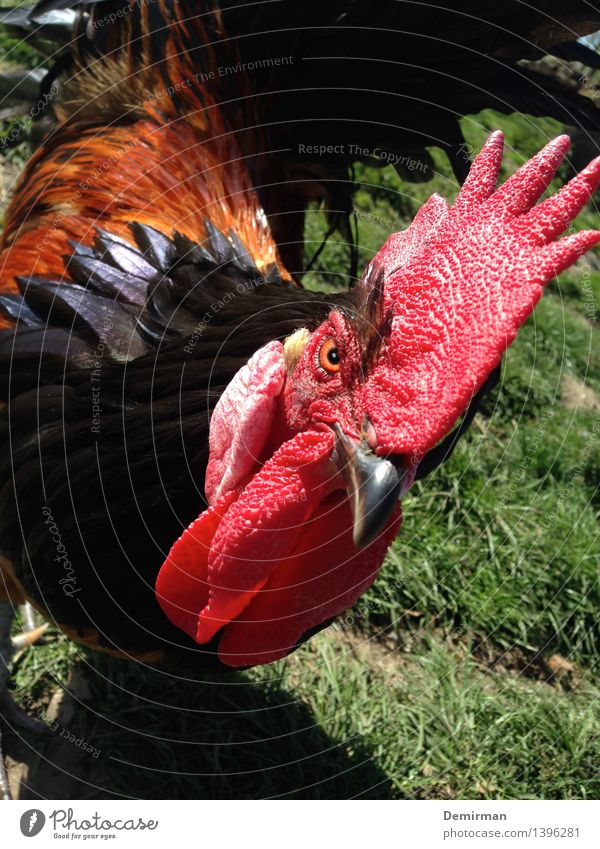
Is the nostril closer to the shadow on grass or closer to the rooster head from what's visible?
the rooster head

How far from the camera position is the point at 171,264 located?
2.35 metres

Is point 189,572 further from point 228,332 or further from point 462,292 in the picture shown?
point 462,292

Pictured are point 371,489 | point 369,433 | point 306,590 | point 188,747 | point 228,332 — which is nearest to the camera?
point 371,489

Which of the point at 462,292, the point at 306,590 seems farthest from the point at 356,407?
the point at 306,590

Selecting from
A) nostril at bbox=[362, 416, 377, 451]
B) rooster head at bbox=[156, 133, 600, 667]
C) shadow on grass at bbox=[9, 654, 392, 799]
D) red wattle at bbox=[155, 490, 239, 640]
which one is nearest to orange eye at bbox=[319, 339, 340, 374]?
rooster head at bbox=[156, 133, 600, 667]

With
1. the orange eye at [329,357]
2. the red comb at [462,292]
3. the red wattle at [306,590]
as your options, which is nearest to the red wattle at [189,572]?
the red wattle at [306,590]

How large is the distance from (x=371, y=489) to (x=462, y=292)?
477 mm

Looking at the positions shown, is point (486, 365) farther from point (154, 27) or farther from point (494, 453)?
point (494, 453)

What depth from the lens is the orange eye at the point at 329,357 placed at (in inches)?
71.1

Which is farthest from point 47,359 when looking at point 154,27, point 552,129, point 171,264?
point 552,129

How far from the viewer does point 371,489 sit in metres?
1.62

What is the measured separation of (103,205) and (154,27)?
80 centimetres

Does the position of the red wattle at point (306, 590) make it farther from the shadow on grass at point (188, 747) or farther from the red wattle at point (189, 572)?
the shadow on grass at point (188, 747)

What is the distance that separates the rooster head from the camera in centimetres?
167
